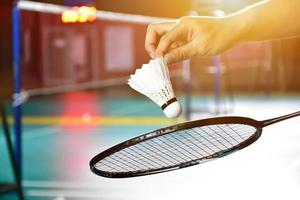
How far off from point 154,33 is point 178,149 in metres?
0.27

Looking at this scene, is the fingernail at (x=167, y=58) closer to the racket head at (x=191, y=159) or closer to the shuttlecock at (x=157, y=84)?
the shuttlecock at (x=157, y=84)

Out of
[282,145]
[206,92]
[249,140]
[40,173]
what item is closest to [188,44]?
[249,140]

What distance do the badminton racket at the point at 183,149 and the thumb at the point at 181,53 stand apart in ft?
0.49

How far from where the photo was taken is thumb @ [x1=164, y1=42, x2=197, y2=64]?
1.04 m

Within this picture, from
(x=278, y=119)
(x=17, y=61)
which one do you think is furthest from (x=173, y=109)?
(x=17, y=61)

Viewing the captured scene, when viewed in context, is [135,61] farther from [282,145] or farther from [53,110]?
[282,145]

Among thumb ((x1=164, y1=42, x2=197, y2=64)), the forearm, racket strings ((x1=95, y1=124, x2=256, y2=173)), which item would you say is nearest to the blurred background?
racket strings ((x1=95, y1=124, x2=256, y2=173))

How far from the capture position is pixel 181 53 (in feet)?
3.40

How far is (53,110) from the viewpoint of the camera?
10.4 meters

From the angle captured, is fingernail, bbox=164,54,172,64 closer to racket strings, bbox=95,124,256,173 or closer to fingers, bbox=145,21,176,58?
fingers, bbox=145,21,176,58

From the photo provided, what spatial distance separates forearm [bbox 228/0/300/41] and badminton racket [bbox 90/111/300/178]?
0.47ft

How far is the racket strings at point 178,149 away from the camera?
1226 mm

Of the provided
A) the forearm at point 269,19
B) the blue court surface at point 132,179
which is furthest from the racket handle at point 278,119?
the blue court surface at point 132,179

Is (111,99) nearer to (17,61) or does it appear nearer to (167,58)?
(17,61)
